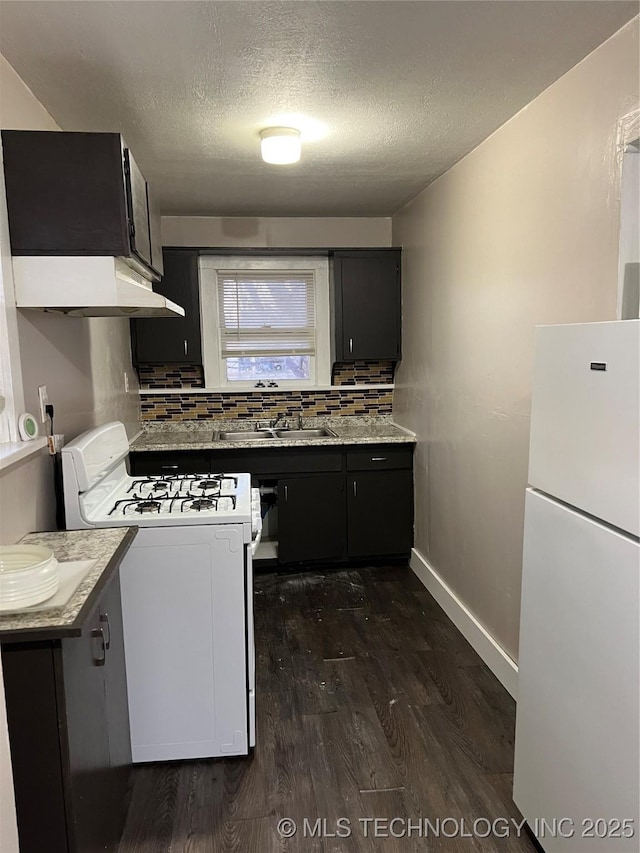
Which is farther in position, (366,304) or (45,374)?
(366,304)

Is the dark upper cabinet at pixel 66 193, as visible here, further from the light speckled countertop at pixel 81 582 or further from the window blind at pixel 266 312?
the window blind at pixel 266 312

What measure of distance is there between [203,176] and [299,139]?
80cm

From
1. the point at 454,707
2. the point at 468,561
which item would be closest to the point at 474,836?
the point at 454,707

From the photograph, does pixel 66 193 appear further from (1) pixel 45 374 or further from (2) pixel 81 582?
(2) pixel 81 582

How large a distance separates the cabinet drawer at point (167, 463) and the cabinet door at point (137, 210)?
4.91 ft

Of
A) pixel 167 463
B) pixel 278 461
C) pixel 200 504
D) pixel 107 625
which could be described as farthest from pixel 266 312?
pixel 107 625

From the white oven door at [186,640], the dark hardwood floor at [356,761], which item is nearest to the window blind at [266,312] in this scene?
the dark hardwood floor at [356,761]

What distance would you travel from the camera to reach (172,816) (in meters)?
1.91

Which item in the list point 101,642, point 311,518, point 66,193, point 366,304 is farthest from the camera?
point 366,304

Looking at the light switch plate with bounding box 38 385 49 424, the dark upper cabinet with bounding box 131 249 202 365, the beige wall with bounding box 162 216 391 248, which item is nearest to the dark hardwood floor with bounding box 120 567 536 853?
the light switch plate with bounding box 38 385 49 424

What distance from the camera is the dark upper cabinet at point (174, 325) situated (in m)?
3.90

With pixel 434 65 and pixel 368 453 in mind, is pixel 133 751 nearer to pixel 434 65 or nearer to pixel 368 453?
pixel 368 453

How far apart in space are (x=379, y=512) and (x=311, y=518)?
47 cm

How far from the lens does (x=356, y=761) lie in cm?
214
